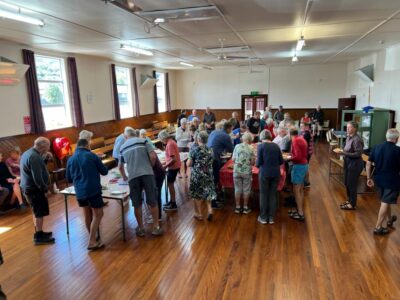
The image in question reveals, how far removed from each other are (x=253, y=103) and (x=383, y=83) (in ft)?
22.6

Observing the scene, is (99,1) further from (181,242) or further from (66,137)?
(66,137)

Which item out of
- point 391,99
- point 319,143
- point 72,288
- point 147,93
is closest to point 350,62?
point 319,143

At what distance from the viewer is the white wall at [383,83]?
24.3 ft

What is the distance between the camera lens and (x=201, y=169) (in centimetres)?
462

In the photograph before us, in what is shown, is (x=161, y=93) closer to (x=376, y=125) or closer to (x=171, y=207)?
(x=376, y=125)

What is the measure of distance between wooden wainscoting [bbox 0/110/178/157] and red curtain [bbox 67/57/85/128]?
285 millimetres

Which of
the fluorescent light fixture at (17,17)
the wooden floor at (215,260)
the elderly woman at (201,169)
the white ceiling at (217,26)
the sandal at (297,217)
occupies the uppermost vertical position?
the white ceiling at (217,26)

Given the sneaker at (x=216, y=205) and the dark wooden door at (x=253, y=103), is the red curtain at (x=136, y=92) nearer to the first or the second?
the dark wooden door at (x=253, y=103)

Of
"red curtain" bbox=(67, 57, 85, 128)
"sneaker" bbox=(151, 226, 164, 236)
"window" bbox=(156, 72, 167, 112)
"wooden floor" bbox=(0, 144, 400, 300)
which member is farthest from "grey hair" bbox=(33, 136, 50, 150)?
"window" bbox=(156, 72, 167, 112)

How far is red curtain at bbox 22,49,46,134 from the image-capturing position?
6.68 metres

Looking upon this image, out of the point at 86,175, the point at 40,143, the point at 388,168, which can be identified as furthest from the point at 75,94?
the point at 388,168

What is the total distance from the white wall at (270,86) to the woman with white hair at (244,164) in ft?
33.5

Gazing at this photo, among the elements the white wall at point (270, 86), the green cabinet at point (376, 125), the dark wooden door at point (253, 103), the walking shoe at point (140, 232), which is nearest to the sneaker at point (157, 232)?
the walking shoe at point (140, 232)

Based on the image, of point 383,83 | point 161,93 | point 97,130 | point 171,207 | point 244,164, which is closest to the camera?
point 244,164
